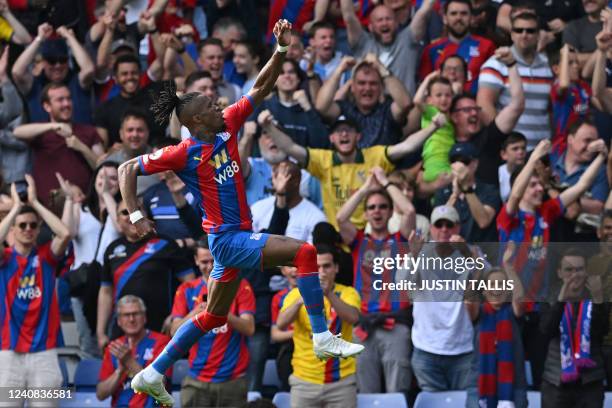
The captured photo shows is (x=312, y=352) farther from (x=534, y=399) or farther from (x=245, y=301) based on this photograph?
(x=534, y=399)

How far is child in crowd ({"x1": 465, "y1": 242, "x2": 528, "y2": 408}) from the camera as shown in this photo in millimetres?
12875

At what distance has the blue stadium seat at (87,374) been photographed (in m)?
14.2

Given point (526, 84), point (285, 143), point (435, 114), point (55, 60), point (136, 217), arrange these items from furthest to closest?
point (55, 60) → point (526, 84) → point (435, 114) → point (285, 143) → point (136, 217)

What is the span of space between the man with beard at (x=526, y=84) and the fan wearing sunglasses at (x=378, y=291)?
2.16m

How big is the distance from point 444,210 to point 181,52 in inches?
166

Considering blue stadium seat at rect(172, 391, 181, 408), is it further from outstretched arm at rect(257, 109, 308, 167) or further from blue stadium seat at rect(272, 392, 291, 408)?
outstretched arm at rect(257, 109, 308, 167)

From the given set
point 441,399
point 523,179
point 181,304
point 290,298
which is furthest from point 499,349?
point 181,304

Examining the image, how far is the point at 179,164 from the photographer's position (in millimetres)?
10523

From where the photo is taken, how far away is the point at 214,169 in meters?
10.5

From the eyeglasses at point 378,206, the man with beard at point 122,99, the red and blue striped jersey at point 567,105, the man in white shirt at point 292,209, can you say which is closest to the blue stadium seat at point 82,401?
the man in white shirt at point 292,209

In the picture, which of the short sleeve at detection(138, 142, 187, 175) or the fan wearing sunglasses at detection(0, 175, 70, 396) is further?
the fan wearing sunglasses at detection(0, 175, 70, 396)

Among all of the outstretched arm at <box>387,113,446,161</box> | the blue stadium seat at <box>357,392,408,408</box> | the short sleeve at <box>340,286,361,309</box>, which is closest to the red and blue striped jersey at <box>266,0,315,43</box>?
the outstretched arm at <box>387,113,446,161</box>

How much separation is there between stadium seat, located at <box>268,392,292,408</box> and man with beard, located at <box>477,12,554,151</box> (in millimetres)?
4291

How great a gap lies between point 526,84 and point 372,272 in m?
3.42
